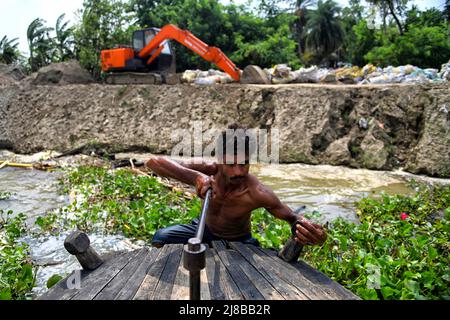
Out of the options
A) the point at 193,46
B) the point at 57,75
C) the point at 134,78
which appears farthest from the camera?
the point at 57,75

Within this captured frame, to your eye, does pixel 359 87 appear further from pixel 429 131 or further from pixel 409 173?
pixel 409 173

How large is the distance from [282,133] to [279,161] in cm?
90

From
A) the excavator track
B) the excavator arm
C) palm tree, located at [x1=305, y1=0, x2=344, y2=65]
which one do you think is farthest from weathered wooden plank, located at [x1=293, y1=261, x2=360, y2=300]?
palm tree, located at [x1=305, y1=0, x2=344, y2=65]

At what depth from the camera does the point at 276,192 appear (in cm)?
645

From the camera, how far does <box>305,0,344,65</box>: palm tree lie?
2777 cm

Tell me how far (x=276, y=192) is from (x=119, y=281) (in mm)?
4995

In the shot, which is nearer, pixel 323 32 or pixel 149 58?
pixel 149 58

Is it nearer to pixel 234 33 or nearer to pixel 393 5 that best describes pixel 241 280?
pixel 234 33

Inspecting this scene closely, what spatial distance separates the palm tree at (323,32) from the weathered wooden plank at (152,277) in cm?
2905

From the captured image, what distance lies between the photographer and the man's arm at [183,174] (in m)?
2.10

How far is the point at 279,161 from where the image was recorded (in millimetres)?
9273

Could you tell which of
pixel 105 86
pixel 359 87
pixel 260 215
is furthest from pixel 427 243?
pixel 105 86

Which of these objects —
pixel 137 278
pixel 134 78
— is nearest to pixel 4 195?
pixel 137 278

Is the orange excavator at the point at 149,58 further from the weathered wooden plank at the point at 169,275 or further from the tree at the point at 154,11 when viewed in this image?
the weathered wooden plank at the point at 169,275
